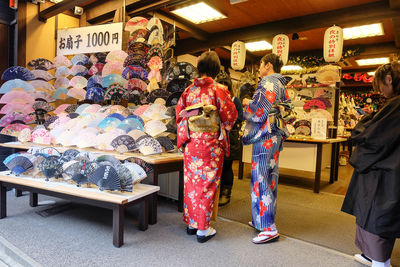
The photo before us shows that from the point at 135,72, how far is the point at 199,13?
101 inches

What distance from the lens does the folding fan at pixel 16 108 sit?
13.1 ft

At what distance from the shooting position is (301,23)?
18.9ft

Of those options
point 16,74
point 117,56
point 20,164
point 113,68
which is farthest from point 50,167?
point 16,74

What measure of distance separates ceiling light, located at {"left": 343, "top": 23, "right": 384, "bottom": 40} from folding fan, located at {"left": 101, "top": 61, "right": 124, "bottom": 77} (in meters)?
5.26

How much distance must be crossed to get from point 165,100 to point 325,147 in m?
3.37

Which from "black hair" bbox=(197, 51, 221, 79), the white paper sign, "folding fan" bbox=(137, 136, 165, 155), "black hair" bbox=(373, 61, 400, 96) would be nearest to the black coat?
"black hair" bbox=(373, 61, 400, 96)

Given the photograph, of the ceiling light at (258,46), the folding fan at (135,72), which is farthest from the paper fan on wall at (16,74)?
the ceiling light at (258,46)

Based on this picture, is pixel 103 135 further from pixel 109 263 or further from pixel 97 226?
pixel 109 263

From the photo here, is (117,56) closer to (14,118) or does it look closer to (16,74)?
(16,74)

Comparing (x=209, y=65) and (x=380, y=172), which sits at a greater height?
(x=209, y=65)

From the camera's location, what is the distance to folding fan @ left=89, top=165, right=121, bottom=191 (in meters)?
2.37

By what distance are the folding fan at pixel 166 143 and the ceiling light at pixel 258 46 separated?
5.42 metres

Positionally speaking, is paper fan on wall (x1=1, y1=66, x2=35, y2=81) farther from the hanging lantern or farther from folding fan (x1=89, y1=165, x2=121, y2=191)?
the hanging lantern

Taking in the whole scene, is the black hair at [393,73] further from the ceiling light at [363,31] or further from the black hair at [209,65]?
the ceiling light at [363,31]
